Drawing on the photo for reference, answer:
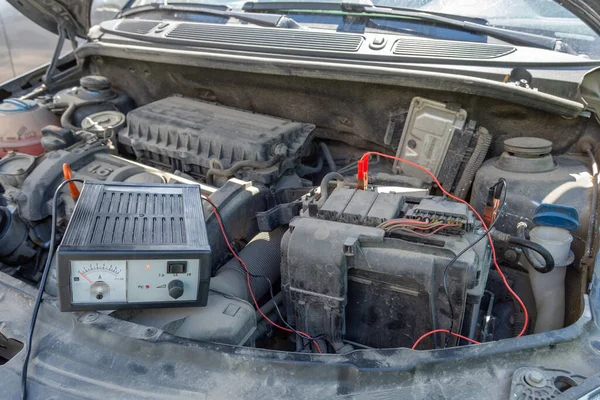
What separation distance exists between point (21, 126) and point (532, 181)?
2.56 meters

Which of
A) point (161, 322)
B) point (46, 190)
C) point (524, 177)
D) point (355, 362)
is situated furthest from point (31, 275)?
point (524, 177)

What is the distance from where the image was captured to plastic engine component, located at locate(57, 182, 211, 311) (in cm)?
126

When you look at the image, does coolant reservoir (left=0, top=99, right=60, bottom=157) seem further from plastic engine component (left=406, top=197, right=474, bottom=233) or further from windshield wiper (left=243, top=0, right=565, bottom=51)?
plastic engine component (left=406, top=197, right=474, bottom=233)

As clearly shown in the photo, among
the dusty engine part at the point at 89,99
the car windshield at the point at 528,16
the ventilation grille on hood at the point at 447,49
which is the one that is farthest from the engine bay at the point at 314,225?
the car windshield at the point at 528,16

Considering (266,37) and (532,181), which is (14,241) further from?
(532,181)

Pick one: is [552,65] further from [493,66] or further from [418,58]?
[418,58]

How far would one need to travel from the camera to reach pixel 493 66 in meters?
1.89

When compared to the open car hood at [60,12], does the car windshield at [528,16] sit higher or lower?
higher

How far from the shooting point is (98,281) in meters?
1.28

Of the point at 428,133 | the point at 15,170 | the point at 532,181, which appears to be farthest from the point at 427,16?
the point at 15,170

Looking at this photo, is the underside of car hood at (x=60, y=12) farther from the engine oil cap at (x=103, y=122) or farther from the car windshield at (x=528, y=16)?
the car windshield at (x=528, y=16)

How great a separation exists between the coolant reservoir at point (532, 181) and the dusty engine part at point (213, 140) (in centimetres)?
86

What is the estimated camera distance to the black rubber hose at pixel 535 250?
142 centimetres

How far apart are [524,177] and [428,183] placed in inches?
15.5
